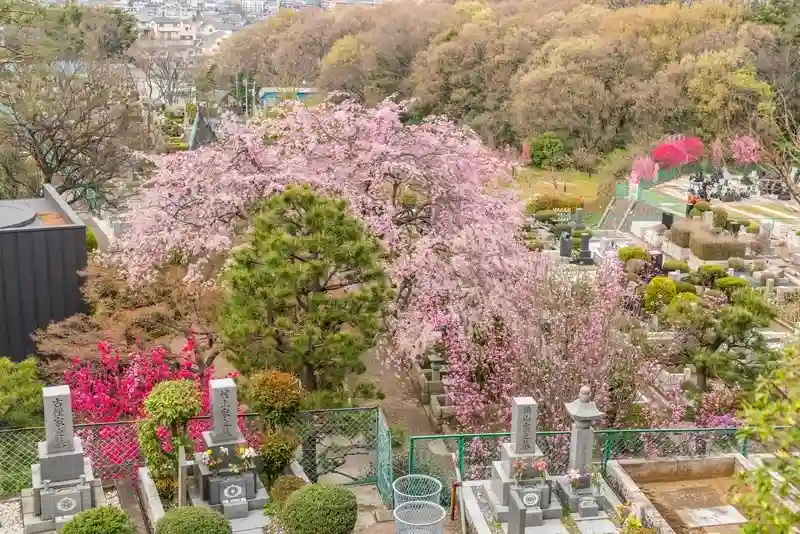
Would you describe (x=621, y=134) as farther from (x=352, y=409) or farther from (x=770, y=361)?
(x=352, y=409)

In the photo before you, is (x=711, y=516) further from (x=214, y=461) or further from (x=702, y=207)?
(x=702, y=207)

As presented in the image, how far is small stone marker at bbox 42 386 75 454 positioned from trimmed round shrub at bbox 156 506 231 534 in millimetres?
1972

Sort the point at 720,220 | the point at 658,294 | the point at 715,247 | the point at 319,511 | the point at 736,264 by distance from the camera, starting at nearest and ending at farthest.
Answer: the point at 319,511
the point at 658,294
the point at 736,264
the point at 715,247
the point at 720,220

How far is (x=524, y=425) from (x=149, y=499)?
516 cm

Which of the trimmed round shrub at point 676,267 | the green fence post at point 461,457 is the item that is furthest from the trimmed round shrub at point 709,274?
the green fence post at point 461,457

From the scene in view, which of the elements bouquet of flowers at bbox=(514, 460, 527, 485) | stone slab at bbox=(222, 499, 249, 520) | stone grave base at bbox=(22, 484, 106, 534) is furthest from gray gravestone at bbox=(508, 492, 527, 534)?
stone grave base at bbox=(22, 484, 106, 534)

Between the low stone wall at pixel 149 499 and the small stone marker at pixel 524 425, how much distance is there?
4749 mm

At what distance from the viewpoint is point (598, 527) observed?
11.7m

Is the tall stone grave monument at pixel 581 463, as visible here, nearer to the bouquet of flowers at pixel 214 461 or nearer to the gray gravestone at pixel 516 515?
the gray gravestone at pixel 516 515

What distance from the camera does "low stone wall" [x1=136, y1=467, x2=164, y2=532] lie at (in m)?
11.5

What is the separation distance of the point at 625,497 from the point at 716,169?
124 ft

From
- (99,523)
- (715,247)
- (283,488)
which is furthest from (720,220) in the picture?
(99,523)

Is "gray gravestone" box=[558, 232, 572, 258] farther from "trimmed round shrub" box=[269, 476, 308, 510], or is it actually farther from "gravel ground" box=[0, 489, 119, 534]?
"gravel ground" box=[0, 489, 119, 534]

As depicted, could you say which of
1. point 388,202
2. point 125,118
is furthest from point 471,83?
point 388,202
